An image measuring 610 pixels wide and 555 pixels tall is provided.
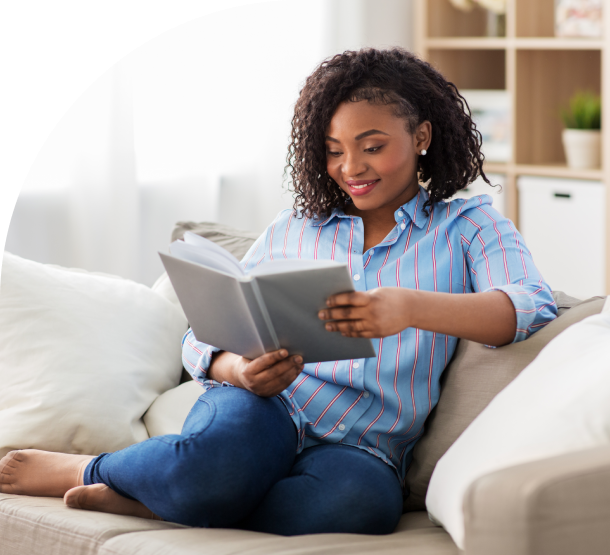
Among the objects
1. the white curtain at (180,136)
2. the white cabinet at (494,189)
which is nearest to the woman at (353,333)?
the white curtain at (180,136)

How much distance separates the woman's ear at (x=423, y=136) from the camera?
4.44 ft

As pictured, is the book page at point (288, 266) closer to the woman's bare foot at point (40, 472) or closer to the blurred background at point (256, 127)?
the woman's bare foot at point (40, 472)

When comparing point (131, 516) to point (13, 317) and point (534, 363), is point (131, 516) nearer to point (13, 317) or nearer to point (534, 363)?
point (13, 317)

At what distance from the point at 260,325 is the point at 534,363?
373 mm

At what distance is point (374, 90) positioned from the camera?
4.28 ft

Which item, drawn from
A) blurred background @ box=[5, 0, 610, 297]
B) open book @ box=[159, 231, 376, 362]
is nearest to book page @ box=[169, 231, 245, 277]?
open book @ box=[159, 231, 376, 362]

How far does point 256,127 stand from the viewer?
2938 millimetres

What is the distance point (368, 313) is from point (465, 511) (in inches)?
13.3

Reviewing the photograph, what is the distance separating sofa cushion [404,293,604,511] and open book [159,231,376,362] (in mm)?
223

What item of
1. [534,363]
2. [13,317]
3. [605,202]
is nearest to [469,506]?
[534,363]

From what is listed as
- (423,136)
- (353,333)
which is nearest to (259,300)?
(353,333)

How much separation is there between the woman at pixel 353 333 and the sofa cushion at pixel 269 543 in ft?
0.16

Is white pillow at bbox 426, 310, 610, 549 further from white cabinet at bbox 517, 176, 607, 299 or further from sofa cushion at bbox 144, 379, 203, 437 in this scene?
white cabinet at bbox 517, 176, 607, 299

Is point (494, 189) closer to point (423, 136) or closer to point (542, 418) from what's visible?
point (423, 136)
